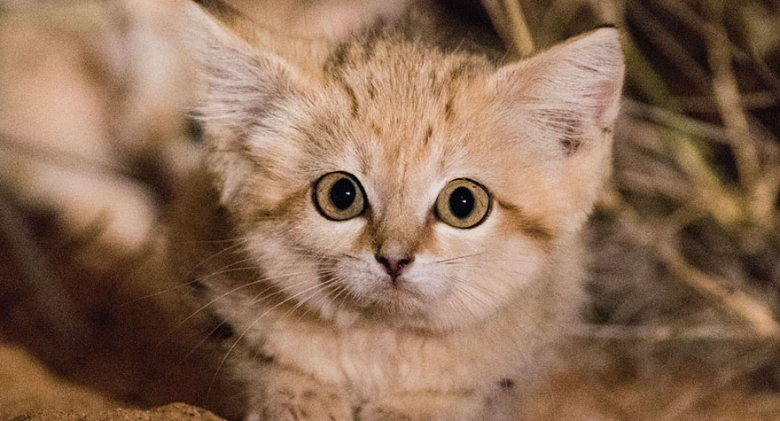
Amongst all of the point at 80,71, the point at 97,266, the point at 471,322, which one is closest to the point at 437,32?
the point at 471,322

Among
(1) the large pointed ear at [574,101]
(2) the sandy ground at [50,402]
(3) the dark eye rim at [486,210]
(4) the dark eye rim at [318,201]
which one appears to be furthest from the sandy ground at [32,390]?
(1) the large pointed ear at [574,101]

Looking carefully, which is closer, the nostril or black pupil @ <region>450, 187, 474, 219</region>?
the nostril

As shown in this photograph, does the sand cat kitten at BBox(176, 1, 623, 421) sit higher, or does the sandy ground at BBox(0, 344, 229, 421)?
the sand cat kitten at BBox(176, 1, 623, 421)

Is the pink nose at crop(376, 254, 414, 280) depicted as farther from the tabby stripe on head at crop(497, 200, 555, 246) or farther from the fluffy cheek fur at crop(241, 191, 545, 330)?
the tabby stripe on head at crop(497, 200, 555, 246)

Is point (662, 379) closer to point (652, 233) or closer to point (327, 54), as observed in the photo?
point (652, 233)

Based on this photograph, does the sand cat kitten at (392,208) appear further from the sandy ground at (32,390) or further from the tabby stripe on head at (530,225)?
the sandy ground at (32,390)

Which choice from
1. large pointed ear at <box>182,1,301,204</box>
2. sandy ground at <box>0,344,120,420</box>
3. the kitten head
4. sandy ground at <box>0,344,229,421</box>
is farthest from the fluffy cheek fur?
sandy ground at <box>0,344,120,420</box>

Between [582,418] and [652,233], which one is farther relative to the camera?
[652,233]
